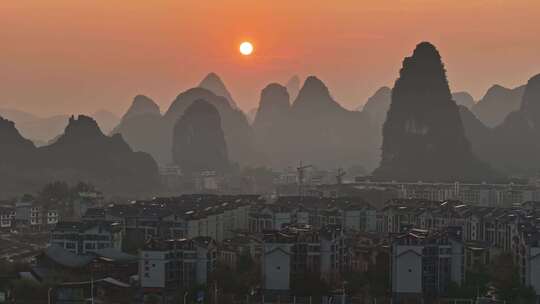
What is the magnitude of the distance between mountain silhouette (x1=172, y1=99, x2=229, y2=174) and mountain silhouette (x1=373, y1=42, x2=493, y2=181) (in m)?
12.5

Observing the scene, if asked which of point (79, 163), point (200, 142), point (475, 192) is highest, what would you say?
point (200, 142)

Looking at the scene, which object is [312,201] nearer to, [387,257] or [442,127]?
[387,257]

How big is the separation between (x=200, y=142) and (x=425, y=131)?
16.0 meters

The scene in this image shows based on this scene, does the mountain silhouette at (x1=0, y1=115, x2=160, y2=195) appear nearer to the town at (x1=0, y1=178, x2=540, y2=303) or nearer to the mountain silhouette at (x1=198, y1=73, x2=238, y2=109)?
the town at (x1=0, y1=178, x2=540, y2=303)

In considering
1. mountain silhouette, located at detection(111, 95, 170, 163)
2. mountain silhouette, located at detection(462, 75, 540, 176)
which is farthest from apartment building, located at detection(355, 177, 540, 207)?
mountain silhouette, located at detection(111, 95, 170, 163)

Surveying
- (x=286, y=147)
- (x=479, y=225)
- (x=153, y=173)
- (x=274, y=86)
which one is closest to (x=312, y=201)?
(x=479, y=225)

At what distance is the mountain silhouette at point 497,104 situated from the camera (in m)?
68.8

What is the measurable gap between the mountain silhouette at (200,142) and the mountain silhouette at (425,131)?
1247 centimetres

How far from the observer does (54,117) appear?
422 ft

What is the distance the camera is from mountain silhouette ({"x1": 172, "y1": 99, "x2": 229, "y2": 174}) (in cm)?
5247

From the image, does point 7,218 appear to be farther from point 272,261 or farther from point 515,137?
point 515,137

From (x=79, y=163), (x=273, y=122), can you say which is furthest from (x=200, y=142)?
(x=273, y=122)

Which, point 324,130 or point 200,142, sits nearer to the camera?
point 200,142

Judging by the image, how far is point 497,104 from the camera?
7031 centimetres
